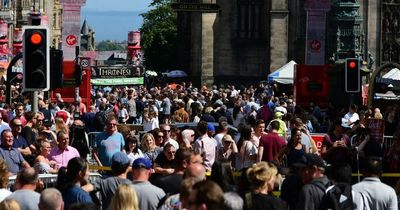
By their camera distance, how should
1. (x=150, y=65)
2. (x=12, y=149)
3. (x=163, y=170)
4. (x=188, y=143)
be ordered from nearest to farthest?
1. (x=163, y=170)
2. (x=12, y=149)
3. (x=188, y=143)
4. (x=150, y=65)

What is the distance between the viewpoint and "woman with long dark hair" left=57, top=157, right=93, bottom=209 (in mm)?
15078

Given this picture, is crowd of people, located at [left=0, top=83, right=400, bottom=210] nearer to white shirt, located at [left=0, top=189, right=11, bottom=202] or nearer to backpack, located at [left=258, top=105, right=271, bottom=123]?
white shirt, located at [left=0, top=189, right=11, bottom=202]

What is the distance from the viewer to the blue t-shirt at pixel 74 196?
15.0 m

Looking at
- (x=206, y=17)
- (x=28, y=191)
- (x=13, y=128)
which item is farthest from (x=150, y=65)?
(x=28, y=191)

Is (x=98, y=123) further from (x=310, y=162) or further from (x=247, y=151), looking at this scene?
(x=310, y=162)

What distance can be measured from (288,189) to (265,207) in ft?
6.90

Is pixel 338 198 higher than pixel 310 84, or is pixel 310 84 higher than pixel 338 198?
pixel 310 84

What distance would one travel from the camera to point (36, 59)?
68.9ft

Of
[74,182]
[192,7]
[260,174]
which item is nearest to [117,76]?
[192,7]

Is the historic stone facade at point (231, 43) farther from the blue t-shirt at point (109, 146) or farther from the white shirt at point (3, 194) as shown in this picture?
the white shirt at point (3, 194)

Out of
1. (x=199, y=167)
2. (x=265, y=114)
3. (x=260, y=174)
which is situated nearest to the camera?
(x=260, y=174)

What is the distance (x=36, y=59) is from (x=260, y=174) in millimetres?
7319

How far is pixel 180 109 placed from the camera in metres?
35.1

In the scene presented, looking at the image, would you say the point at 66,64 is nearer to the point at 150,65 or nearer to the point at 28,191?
the point at 28,191
